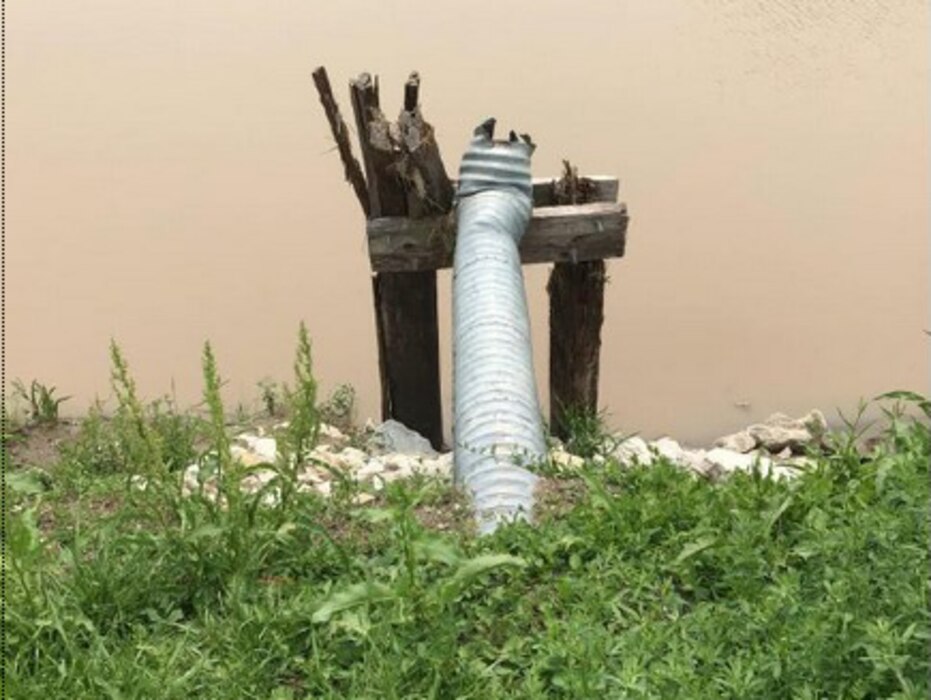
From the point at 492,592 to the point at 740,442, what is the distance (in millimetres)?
3585

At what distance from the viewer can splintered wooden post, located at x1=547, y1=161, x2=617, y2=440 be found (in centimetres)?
664

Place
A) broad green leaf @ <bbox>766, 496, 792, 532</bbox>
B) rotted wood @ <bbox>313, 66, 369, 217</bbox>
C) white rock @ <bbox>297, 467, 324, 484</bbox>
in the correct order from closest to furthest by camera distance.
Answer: broad green leaf @ <bbox>766, 496, 792, 532</bbox>
white rock @ <bbox>297, 467, 324, 484</bbox>
rotted wood @ <bbox>313, 66, 369, 217</bbox>

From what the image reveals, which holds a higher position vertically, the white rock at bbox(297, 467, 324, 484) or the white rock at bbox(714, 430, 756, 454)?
the white rock at bbox(297, 467, 324, 484)

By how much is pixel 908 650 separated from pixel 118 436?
10.5 ft

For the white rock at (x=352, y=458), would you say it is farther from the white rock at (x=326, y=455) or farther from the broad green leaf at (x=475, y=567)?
the broad green leaf at (x=475, y=567)

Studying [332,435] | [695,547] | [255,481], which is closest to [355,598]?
[695,547]

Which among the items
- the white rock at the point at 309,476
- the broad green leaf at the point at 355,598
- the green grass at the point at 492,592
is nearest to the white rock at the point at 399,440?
the white rock at the point at 309,476

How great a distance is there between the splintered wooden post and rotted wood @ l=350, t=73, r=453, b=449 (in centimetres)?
51

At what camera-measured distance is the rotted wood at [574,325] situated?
21.8 ft

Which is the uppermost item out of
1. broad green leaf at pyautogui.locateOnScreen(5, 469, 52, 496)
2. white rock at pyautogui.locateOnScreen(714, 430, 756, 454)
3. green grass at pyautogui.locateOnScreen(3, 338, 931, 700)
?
green grass at pyautogui.locateOnScreen(3, 338, 931, 700)

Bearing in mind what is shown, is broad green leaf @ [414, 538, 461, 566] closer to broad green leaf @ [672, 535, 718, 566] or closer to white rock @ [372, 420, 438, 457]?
broad green leaf @ [672, 535, 718, 566]

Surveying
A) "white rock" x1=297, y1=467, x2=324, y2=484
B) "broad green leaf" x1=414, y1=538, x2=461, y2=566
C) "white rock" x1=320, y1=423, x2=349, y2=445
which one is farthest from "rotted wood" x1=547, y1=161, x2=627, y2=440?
"broad green leaf" x1=414, y1=538, x2=461, y2=566

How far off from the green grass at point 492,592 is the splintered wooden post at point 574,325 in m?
2.29

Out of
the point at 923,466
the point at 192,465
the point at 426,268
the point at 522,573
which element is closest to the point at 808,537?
the point at 923,466
